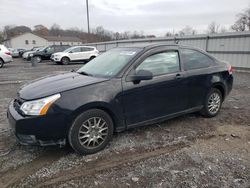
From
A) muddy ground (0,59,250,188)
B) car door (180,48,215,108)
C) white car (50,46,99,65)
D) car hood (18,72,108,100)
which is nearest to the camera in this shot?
muddy ground (0,59,250,188)

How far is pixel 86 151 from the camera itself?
3217 millimetres

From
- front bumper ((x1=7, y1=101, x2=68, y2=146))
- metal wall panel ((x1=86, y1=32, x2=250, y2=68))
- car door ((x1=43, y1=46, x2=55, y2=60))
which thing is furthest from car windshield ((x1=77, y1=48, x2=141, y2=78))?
car door ((x1=43, y1=46, x2=55, y2=60))

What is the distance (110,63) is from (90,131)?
1.31 metres

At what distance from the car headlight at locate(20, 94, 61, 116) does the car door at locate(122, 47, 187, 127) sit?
1076mm

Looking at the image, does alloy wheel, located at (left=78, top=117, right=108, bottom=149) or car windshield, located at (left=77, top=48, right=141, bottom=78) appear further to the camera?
car windshield, located at (left=77, top=48, right=141, bottom=78)

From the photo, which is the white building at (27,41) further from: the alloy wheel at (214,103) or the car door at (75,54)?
the alloy wheel at (214,103)

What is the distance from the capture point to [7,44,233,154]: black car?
2.96m

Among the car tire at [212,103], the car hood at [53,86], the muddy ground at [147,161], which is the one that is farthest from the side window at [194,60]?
A: the car hood at [53,86]

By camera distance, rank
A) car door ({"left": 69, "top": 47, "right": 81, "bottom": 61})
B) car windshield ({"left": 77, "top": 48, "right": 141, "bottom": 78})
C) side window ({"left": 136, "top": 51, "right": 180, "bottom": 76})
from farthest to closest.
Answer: car door ({"left": 69, "top": 47, "right": 81, "bottom": 61}) < side window ({"left": 136, "top": 51, "right": 180, "bottom": 76}) < car windshield ({"left": 77, "top": 48, "right": 141, "bottom": 78})

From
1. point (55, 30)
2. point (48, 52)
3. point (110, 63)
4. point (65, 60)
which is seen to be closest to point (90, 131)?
point (110, 63)

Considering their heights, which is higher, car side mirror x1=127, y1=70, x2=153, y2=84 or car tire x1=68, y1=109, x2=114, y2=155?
car side mirror x1=127, y1=70, x2=153, y2=84

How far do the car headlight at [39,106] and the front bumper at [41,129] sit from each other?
0.07m

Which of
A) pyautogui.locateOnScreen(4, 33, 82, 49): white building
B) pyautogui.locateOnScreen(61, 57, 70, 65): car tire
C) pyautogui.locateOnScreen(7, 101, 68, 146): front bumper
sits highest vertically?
pyautogui.locateOnScreen(4, 33, 82, 49): white building

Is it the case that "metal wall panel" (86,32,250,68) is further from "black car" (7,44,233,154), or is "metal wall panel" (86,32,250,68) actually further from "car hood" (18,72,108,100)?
"car hood" (18,72,108,100)
